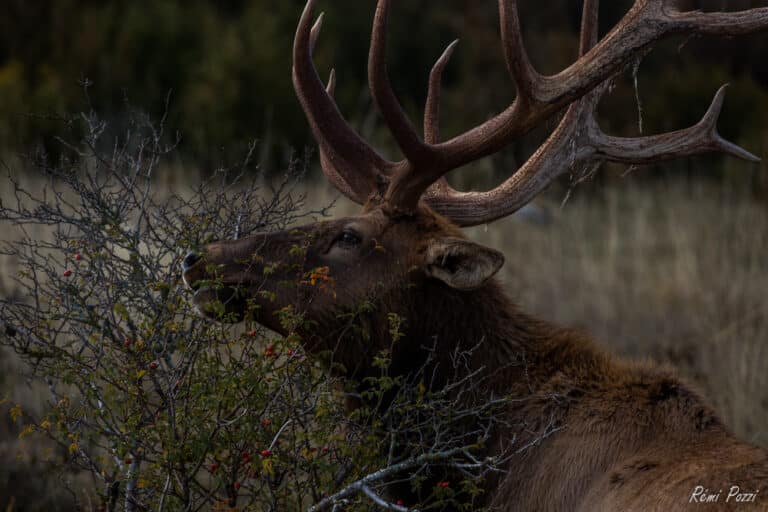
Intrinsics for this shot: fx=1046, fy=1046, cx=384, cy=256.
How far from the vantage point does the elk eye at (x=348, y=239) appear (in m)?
4.26

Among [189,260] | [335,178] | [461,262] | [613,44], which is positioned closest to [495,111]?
[335,178]

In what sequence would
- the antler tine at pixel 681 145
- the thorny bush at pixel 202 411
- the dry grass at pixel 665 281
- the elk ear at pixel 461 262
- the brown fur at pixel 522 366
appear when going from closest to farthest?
the thorny bush at pixel 202 411, the brown fur at pixel 522 366, the elk ear at pixel 461 262, the antler tine at pixel 681 145, the dry grass at pixel 665 281

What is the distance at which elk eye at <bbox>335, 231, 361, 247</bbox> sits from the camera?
4.26 meters

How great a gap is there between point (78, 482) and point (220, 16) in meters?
16.7

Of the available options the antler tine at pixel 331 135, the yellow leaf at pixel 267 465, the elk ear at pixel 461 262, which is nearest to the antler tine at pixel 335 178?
the antler tine at pixel 331 135

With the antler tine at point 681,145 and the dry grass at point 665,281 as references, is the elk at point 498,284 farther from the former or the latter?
the dry grass at point 665,281

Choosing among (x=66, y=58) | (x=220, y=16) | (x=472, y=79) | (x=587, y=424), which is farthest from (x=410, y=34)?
(x=587, y=424)

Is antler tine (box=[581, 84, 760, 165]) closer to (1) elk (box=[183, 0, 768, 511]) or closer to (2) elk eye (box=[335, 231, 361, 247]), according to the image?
(1) elk (box=[183, 0, 768, 511])

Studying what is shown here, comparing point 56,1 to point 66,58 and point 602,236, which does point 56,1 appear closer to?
point 66,58

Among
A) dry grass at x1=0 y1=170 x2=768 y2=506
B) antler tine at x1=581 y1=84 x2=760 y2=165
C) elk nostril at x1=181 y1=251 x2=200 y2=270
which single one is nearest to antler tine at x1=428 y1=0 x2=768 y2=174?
antler tine at x1=581 y1=84 x2=760 y2=165

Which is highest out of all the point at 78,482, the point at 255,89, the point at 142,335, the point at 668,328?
the point at 255,89

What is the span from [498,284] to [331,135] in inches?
38.1

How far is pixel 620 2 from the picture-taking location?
45.7 feet

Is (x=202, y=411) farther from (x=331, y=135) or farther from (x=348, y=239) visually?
(x=331, y=135)
